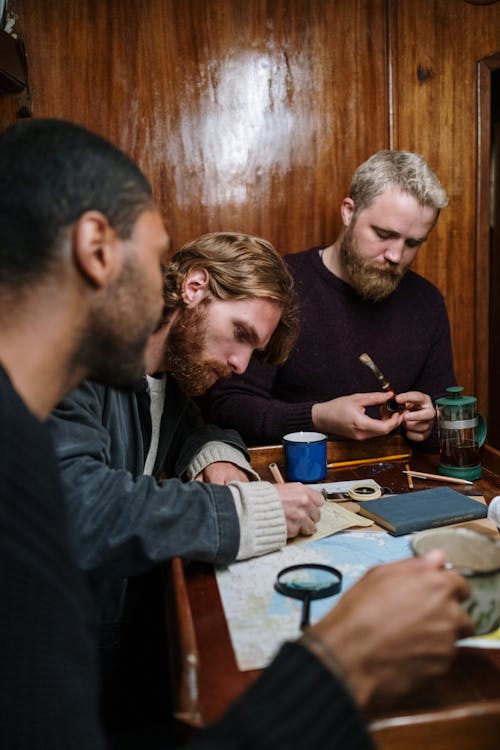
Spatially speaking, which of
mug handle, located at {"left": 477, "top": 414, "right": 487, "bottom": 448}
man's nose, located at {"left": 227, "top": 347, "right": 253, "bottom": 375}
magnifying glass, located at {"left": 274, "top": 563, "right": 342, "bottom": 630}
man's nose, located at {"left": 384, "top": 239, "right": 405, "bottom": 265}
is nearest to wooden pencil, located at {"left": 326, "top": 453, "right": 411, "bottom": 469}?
mug handle, located at {"left": 477, "top": 414, "right": 487, "bottom": 448}

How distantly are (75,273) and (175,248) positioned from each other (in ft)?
6.39

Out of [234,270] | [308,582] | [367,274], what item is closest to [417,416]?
[234,270]

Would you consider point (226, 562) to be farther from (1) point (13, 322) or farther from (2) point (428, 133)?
(2) point (428, 133)

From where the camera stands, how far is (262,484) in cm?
124

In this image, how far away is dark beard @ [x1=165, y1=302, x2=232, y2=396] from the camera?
66.2 inches

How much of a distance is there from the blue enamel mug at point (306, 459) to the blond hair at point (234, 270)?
1.27ft

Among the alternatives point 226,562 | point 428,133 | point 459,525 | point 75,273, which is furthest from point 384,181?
point 75,273

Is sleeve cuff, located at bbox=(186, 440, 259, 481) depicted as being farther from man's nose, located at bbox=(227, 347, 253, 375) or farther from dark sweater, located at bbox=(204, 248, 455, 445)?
dark sweater, located at bbox=(204, 248, 455, 445)

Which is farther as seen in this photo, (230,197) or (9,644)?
(230,197)

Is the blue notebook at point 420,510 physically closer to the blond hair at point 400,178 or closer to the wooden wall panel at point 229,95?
the blond hair at point 400,178

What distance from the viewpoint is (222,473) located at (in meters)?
1.51

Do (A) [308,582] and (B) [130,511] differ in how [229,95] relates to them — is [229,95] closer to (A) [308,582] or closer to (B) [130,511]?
(B) [130,511]

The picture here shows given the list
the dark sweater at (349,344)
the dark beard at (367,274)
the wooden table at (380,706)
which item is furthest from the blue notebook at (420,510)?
the dark beard at (367,274)

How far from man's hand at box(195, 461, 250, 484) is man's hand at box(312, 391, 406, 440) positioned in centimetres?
39
